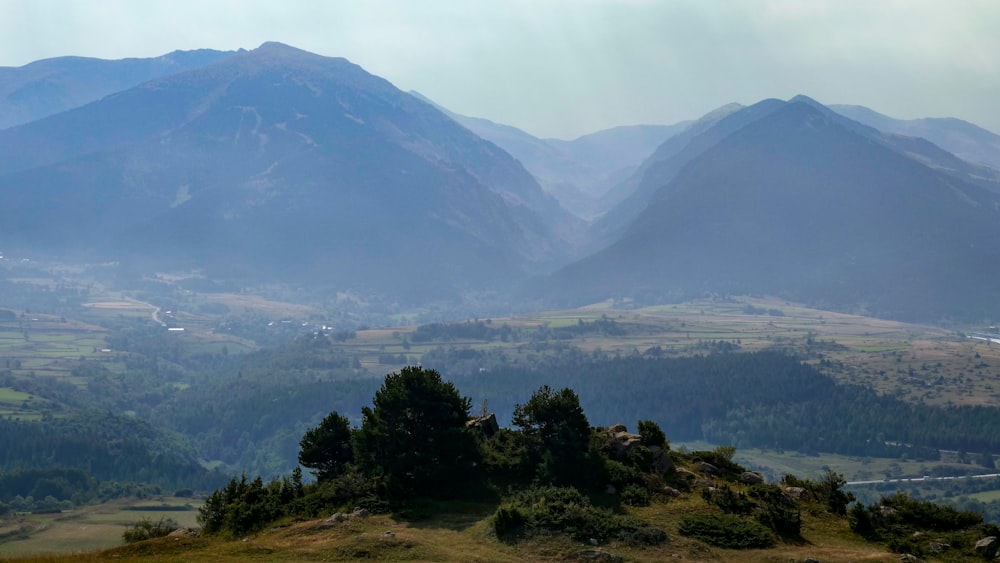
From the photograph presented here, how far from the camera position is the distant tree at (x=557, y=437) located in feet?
162

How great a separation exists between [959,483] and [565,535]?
117m

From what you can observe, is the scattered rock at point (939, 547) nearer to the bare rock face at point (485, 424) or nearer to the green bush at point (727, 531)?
the green bush at point (727, 531)

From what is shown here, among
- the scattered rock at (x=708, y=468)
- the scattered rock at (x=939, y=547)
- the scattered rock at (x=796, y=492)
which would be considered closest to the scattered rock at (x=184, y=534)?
the scattered rock at (x=708, y=468)

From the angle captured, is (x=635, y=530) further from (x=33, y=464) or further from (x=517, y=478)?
(x=33, y=464)

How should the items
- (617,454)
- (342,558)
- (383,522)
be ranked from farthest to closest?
(617,454)
(383,522)
(342,558)

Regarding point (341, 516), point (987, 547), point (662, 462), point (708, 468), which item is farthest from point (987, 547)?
point (341, 516)

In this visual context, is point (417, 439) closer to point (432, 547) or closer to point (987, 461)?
point (432, 547)

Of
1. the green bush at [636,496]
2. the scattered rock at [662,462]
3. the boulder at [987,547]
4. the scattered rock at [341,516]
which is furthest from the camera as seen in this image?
the scattered rock at [662,462]

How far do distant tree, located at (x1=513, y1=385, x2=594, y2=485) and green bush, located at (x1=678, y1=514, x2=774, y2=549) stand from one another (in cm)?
716

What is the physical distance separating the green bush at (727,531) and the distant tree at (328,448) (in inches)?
831

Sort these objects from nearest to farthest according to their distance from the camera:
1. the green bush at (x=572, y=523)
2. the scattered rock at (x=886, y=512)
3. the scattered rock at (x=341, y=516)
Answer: the green bush at (x=572, y=523), the scattered rock at (x=341, y=516), the scattered rock at (x=886, y=512)

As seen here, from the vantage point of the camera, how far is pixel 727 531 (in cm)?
4278

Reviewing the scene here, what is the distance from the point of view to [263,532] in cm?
4538

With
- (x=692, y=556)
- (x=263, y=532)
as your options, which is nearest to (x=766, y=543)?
(x=692, y=556)
